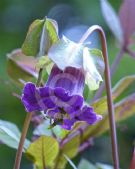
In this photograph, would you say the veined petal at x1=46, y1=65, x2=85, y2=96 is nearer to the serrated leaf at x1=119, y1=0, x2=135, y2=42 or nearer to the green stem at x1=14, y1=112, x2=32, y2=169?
the green stem at x1=14, y1=112, x2=32, y2=169

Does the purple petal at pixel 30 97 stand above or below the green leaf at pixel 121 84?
above

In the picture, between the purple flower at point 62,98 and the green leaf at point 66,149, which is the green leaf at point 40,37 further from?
the green leaf at point 66,149

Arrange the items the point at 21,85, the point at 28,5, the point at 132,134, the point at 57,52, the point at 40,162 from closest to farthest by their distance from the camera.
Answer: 1. the point at 57,52
2. the point at 40,162
3. the point at 21,85
4. the point at 132,134
5. the point at 28,5

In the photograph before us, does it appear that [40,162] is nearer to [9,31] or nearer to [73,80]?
[73,80]

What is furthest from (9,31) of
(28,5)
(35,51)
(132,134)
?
(35,51)

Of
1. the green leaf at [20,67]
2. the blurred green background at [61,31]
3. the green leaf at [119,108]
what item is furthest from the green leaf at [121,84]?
the blurred green background at [61,31]

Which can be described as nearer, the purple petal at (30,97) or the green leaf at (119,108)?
the purple petal at (30,97)

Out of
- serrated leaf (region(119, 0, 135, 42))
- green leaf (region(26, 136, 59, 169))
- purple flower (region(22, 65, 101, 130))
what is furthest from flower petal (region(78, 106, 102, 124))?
serrated leaf (region(119, 0, 135, 42))
